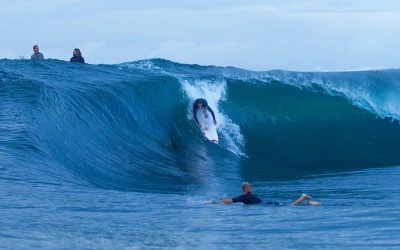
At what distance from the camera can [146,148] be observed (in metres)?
20.4

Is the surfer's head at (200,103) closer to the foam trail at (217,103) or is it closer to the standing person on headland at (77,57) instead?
the foam trail at (217,103)

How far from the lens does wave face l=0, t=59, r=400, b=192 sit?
16672 millimetres

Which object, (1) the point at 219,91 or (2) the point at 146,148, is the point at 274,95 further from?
(2) the point at 146,148

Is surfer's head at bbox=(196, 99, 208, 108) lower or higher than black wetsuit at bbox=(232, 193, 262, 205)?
higher

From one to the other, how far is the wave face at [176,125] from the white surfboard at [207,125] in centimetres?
24

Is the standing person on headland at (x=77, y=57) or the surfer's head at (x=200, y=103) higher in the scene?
the standing person on headland at (x=77, y=57)

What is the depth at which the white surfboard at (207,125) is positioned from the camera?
2248 centimetres

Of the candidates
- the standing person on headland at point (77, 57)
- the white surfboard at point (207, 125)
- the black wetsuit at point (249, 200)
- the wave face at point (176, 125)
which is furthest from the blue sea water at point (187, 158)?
the standing person on headland at point (77, 57)

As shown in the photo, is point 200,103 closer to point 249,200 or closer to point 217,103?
point 217,103

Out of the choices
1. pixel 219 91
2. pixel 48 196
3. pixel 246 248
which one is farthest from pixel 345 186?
pixel 219 91

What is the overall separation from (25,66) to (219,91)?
5945mm

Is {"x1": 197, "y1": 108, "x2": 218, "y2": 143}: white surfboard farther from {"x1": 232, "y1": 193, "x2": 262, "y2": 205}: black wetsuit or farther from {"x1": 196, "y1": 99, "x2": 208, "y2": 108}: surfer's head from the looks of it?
{"x1": 232, "y1": 193, "x2": 262, "y2": 205}: black wetsuit

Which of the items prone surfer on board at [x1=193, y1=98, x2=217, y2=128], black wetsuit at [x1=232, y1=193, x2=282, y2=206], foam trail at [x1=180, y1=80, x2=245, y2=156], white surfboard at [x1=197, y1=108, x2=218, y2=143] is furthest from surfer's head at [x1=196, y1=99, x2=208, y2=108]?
black wetsuit at [x1=232, y1=193, x2=282, y2=206]

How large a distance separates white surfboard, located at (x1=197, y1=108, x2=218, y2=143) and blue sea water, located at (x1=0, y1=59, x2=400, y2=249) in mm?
267
